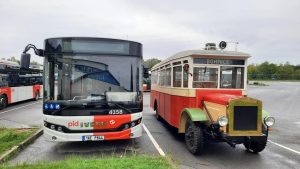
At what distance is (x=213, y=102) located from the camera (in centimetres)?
721

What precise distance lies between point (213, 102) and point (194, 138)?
1.05 metres

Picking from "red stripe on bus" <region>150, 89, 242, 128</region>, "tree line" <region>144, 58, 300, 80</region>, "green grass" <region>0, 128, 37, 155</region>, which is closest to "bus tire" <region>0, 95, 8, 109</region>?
"green grass" <region>0, 128, 37, 155</region>

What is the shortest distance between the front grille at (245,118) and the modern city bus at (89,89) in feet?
8.01

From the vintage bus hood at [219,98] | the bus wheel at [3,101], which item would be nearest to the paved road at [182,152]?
the vintage bus hood at [219,98]

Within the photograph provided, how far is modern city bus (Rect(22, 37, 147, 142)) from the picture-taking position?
6.82 meters

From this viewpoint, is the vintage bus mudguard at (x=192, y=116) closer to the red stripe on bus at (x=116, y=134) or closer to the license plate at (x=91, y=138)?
the red stripe on bus at (x=116, y=134)

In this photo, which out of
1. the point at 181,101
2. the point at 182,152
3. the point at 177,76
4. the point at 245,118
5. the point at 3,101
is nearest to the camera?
the point at 245,118

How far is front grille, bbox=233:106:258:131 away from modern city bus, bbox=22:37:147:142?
2441 mm

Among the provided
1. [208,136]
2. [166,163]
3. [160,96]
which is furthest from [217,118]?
[160,96]

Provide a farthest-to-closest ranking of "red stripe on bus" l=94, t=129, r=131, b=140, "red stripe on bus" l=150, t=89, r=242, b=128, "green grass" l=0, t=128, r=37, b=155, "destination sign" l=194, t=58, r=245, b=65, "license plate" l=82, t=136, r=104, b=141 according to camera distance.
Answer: "destination sign" l=194, t=58, r=245, b=65 < "red stripe on bus" l=150, t=89, r=242, b=128 < "green grass" l=0, t=128, r=37, b=155 < "red stripe on bus" l=94, t=129, r=131, b=140 < "license plate" l=82, t=136, r=104, b=141

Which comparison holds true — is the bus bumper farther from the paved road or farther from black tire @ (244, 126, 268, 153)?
black tire @ (244, 126, 268, 153)

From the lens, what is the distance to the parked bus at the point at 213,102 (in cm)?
660

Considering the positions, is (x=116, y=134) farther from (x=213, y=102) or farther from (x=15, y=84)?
(x=15, y=84)

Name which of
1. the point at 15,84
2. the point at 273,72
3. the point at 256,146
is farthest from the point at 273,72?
the point at 256,146
